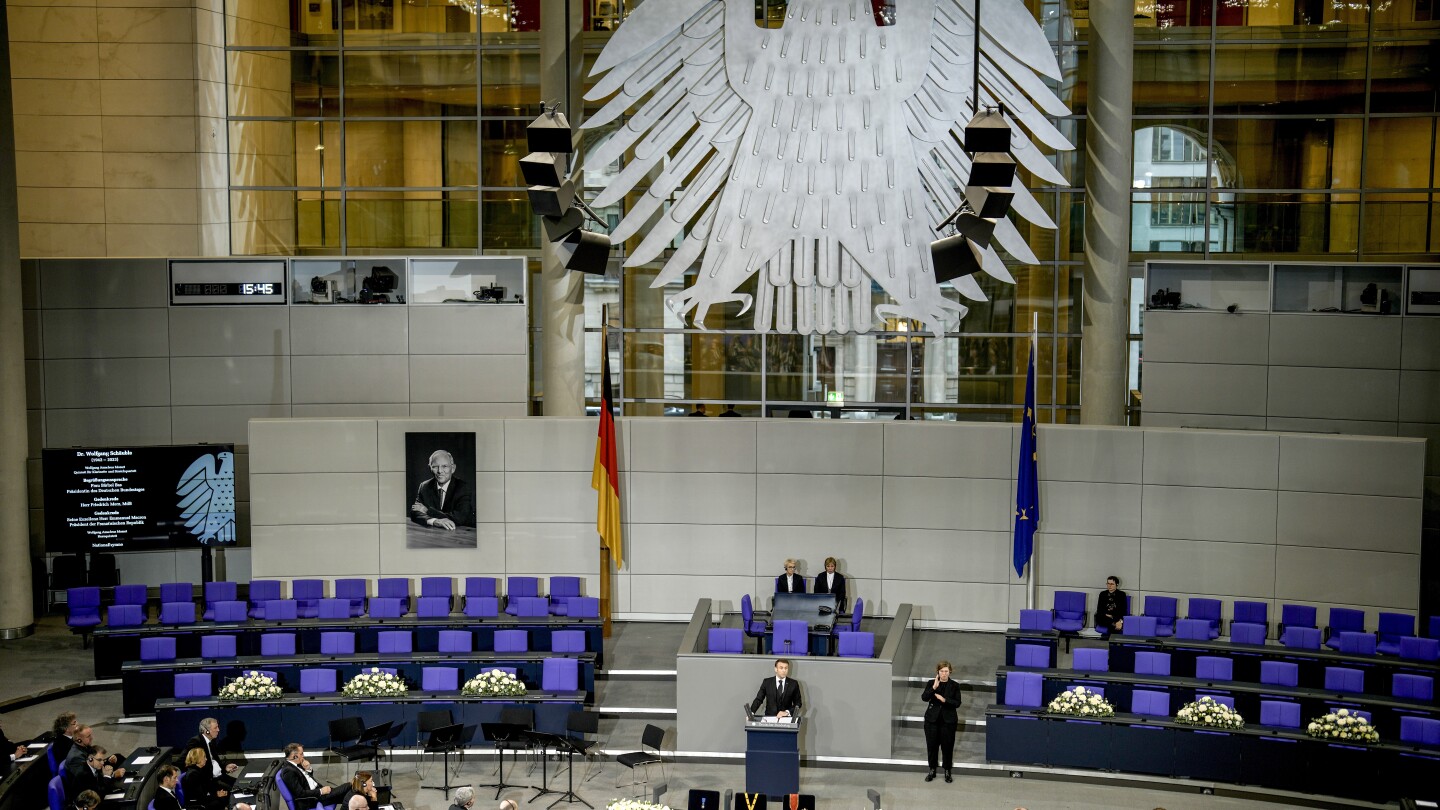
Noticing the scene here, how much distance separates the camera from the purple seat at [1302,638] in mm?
15641

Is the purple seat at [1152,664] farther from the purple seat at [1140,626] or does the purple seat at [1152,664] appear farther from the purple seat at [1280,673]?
the purple seat at [1140,626]

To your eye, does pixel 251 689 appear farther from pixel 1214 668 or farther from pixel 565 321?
pixel 1214 668

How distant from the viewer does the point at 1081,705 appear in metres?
13.5

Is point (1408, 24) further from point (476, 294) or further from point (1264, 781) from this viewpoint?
point (476, 294)

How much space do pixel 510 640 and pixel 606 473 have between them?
2.73 metres

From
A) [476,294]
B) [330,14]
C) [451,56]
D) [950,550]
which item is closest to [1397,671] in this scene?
[950,550]

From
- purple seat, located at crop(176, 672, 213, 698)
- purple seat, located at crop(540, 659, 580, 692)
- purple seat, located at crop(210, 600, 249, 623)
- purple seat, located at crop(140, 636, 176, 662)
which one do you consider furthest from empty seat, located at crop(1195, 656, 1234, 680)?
purple seat, located at crop(140, 636, 176, 662)

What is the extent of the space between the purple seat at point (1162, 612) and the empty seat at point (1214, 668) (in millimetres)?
2197

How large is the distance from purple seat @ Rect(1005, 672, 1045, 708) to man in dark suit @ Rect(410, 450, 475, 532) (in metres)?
7.96

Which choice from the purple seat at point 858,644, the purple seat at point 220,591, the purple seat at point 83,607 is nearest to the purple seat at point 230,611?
the purple seat at point 220,591

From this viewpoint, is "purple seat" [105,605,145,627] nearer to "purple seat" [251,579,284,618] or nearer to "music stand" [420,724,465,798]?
"purple seat" [251,579,284,618]

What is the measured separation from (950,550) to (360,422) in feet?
27.1

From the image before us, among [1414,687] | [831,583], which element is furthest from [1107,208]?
[1414,687]

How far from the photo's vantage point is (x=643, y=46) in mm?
17828
